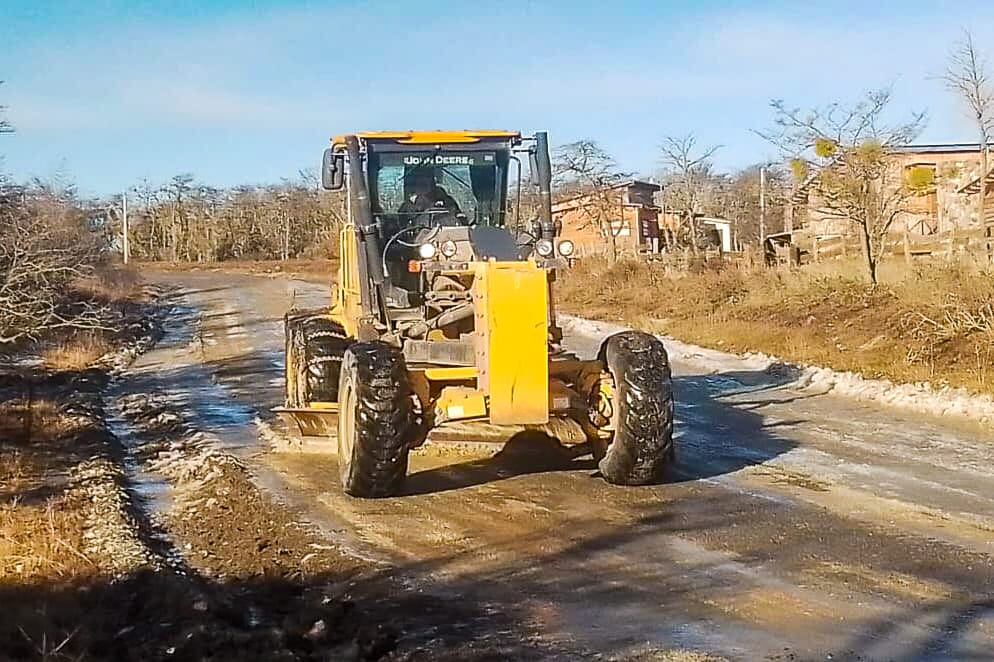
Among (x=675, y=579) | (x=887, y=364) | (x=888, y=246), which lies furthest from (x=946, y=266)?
(x=675, y=579)

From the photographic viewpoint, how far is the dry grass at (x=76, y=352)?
21.6m

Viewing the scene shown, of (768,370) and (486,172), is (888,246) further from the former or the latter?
(486,172)

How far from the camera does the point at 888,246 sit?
2962 centimetres

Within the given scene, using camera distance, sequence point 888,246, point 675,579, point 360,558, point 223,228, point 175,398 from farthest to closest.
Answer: point 223,228 → point 888,246 → point 175,398 → point 360,558 → point 675,579

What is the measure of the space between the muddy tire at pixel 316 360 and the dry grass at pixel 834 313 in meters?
7.54

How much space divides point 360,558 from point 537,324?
2.20 meters

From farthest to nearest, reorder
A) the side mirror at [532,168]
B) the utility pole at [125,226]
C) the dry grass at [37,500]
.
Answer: the utility pole at [125,226] → the side mirror at [532,168] → the dry grass at [37,500]

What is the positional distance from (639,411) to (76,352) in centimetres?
1630

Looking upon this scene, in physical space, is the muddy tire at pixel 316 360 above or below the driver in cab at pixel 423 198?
below

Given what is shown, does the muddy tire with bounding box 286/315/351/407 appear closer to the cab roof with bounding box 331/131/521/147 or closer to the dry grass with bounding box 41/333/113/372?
the cab roof with bounding box 331/131/521/147

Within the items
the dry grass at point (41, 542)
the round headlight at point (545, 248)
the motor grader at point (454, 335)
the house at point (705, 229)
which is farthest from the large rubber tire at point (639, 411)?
the house at point (705, 229)

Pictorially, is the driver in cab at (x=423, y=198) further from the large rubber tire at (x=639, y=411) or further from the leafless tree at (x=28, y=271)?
the leafless tree at (x=28, y=271)

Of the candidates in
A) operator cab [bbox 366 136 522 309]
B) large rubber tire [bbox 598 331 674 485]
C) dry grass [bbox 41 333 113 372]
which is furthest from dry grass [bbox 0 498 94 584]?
dry grass [bbox 41 333 113 372]

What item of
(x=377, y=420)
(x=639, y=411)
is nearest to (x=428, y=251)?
(x=377, y=420)
